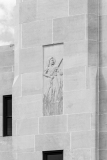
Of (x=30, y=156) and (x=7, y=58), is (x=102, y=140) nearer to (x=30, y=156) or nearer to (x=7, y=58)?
(x=30, y=156)

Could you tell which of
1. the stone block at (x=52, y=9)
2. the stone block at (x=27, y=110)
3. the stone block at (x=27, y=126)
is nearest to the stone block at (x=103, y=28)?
the stone block at (x=52, y=9)

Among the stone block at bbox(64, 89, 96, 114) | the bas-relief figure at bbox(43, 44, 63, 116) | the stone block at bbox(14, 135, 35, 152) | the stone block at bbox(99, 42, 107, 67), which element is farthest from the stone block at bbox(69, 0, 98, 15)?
the stone block at bbox(14, 135, 35, 152)

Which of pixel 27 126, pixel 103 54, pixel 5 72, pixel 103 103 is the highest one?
pixel 103 54

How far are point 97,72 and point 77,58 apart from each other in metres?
1.17

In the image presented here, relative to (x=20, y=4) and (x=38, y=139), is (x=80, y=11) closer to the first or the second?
(x=20, y=4)

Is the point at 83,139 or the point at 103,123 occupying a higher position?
the point at 103,123

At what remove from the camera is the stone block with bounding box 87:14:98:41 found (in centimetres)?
3594

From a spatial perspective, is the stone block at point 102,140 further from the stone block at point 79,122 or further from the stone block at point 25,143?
the stone block at point 25,143

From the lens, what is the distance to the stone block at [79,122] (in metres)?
35.2

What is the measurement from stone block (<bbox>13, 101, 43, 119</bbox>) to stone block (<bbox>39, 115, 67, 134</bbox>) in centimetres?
44

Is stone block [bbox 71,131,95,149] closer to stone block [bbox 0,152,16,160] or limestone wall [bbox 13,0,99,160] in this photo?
limestone wall [bbox 13,0,99,160]

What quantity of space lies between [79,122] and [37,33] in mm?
4989

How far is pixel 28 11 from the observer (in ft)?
124

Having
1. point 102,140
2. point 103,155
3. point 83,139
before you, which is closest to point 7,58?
point 83,139
